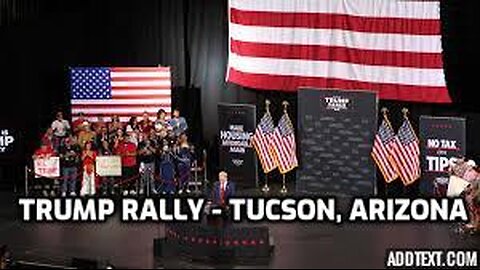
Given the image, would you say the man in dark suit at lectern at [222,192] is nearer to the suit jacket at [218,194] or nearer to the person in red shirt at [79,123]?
the suit jacket at [218,194]

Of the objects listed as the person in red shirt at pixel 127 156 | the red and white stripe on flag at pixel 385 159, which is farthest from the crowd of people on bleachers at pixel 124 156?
the red and white stripe on flag at pixel 385 159

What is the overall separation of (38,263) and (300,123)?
7582 millimetres

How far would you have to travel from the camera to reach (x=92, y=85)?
26438mm

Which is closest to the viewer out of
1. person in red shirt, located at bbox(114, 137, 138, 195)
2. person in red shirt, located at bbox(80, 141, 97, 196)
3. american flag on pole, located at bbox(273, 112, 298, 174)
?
person in red shirt, located at bbox(80, 141, 97, 196)

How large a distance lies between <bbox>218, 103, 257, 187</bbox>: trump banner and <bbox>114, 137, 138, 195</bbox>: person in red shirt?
2.27 meters

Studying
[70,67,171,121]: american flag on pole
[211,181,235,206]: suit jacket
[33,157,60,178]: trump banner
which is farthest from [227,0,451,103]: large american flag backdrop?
[211,181,235,206]: suit jacket

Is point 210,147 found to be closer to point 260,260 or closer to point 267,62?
point 267,62

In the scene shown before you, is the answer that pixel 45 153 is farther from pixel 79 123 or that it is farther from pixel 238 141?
pixel 238 141

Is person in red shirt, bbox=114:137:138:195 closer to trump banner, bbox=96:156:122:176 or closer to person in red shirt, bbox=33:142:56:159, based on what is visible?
trump banner, bbox=96:156:122:176

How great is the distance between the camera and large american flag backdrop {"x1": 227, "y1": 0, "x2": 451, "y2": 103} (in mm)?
22469

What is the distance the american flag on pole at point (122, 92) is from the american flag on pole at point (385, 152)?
5775 mm

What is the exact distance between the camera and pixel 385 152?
75.0 feet

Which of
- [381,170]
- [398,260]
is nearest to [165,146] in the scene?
[381,170]

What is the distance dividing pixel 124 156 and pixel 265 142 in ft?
9.89
